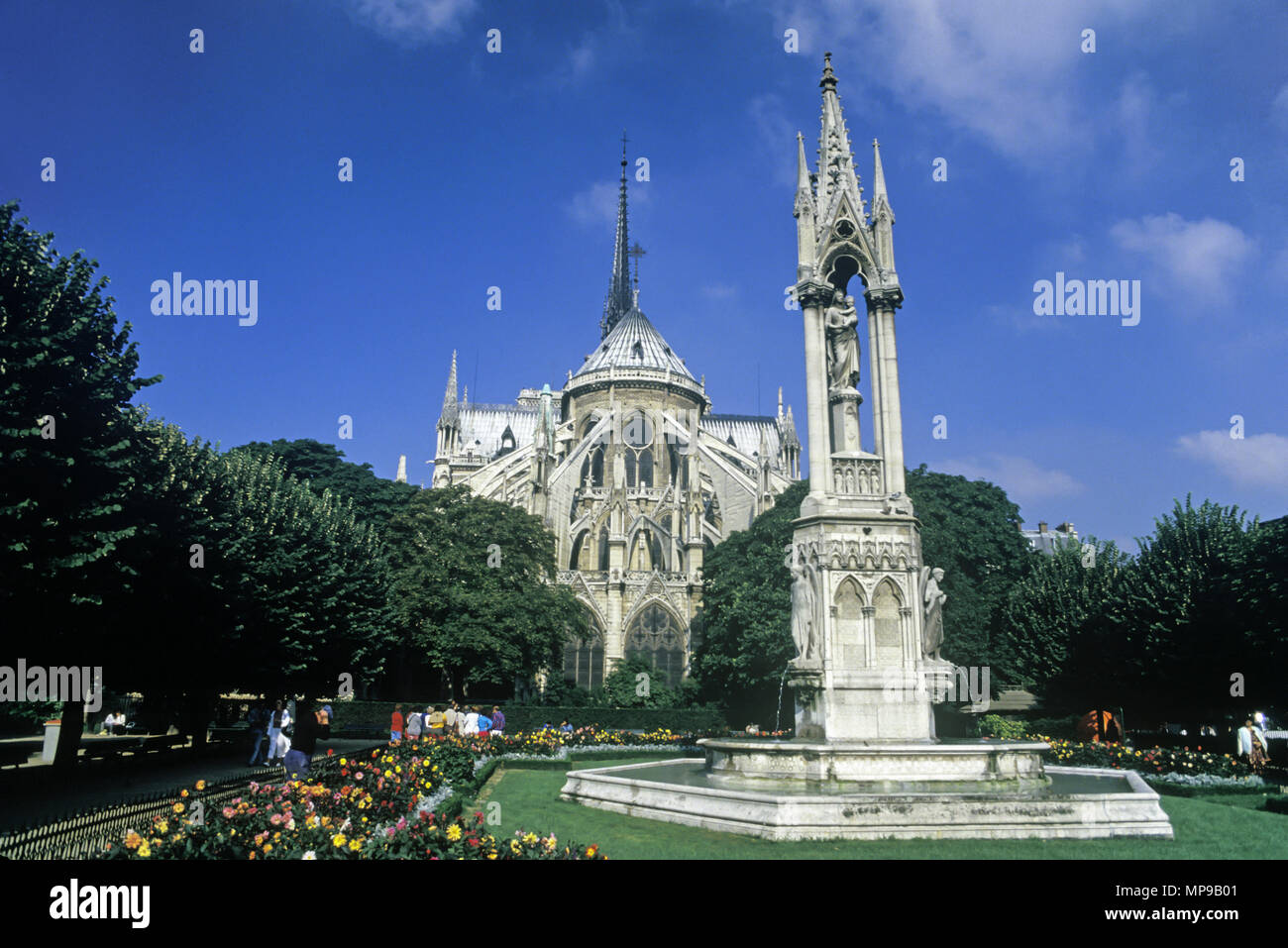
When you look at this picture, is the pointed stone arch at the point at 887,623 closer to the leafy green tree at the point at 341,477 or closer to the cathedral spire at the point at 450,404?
the leafy green tree at the point at 341,477

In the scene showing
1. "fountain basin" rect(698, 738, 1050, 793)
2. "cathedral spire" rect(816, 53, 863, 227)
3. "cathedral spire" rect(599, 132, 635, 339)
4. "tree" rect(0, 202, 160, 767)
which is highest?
"cathedral spire" rect(599, 132, 635, 339)

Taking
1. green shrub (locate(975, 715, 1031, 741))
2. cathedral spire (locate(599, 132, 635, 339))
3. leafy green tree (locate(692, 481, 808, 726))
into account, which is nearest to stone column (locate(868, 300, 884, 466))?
green shrub (locate(975, 715, 1031, 741))

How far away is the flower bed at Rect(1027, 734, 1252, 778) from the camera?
1902cm

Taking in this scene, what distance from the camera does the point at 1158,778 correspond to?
18422 mm

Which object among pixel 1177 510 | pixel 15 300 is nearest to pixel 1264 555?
pixel 1177 510

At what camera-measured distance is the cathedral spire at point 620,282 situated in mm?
117625

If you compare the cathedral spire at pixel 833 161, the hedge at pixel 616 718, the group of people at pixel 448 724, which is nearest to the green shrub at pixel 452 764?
the group of people at pixel 448 724

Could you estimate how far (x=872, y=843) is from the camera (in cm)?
966

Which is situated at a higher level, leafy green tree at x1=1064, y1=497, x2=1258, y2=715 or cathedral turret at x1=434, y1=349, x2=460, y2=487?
cathedral turret at x1=434, y1=349, x2=460, y2=487

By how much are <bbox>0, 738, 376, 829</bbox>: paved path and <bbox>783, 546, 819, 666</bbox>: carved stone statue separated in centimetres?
891

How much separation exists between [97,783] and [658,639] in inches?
1706

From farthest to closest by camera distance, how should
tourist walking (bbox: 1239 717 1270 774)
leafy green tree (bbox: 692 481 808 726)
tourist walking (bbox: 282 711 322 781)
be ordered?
leafy green tree (bbox: 692 481 808 726)
tourist walking (bbox: 1239 717 1270 774)
tourist walking (bbox: 282 711 322 781)

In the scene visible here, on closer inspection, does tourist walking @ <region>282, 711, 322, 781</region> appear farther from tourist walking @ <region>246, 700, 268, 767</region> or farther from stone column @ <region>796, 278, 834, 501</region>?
tourist walking @ <region>246, 700, 268, 767</region>
